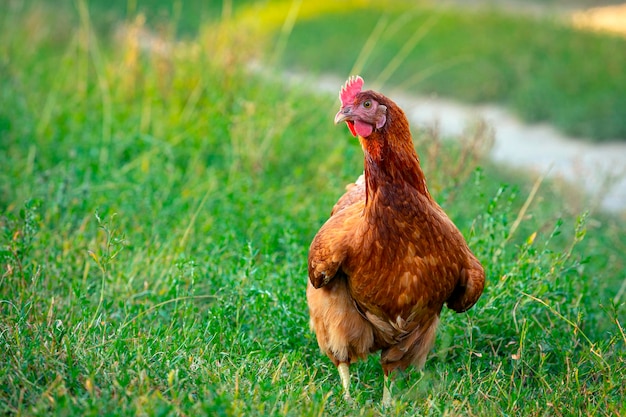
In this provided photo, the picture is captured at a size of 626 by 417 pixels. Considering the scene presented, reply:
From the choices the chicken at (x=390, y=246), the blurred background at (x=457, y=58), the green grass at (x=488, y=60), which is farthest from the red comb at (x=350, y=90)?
the green grass at (x=488, y=60)

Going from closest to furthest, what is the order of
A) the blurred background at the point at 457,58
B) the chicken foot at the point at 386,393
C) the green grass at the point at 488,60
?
the chicken foot at the point at 386,393 → the blurred background at the point at 457,58 → the green grass at the point at 488,60

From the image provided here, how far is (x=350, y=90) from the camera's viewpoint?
11.4 feet

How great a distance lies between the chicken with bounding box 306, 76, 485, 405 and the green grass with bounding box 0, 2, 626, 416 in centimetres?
34

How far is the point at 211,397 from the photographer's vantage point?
307 cm

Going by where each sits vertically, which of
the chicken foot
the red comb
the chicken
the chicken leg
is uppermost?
the red comb

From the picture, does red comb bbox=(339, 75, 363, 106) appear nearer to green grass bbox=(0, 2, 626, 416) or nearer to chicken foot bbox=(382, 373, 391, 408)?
green grass bbox=(0, 2, 626, 416)

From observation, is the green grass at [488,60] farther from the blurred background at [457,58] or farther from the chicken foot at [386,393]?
the chicken foot at [386,393]

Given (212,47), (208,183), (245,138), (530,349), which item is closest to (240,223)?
(208,183)

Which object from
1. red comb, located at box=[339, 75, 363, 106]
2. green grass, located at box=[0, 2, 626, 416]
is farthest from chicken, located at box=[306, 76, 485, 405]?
green grass, located at box=[0, 2, 626, 416]

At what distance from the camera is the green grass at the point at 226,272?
10.8 ft

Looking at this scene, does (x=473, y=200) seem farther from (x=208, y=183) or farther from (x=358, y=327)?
(x=358, y=327)

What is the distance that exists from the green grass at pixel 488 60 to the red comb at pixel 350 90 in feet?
11.8

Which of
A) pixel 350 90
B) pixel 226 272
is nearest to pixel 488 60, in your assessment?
pixel 226 272

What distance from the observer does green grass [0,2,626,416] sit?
3285mm
